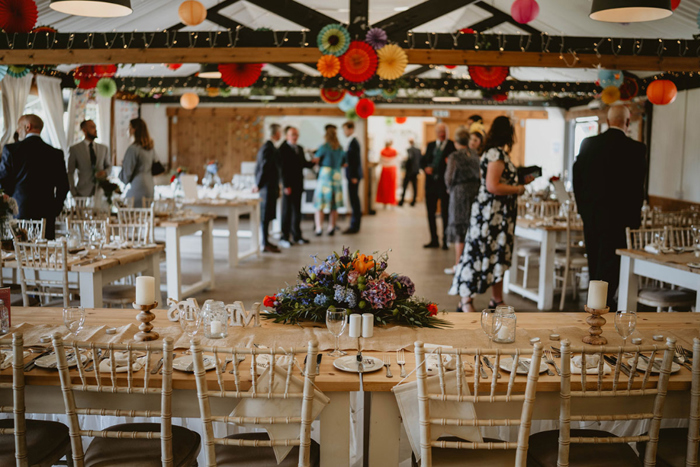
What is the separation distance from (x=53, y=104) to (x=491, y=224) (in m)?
7.82

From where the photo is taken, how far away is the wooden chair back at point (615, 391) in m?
1.95

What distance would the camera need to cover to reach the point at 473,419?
6.48 feet

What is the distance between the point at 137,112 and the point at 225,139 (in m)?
2.08

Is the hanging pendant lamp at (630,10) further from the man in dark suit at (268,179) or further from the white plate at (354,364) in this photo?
the man in dark suit at (268,179)

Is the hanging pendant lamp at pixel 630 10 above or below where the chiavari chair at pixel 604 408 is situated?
above

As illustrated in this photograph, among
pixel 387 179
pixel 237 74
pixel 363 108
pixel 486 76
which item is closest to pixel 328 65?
pixel 237 74

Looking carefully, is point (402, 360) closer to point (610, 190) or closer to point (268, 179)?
point (610, 190)

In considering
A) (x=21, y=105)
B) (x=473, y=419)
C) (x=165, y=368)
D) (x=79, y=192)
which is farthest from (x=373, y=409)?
(x=21, y=105)

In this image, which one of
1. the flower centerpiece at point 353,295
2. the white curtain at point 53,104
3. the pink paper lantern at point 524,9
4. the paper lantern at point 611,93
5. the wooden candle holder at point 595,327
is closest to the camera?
the wooden candle holder at point 595,327

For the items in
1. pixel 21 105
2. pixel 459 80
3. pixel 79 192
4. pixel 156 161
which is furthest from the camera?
pixel 459 80

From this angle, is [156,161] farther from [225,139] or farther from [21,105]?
[225,139]

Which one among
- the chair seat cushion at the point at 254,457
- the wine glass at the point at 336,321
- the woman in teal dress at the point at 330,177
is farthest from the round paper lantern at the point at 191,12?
the woman in teal dress at the point at 330,177

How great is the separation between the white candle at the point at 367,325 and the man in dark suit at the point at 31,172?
3.96 metres

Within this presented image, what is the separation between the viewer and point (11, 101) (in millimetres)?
8586
